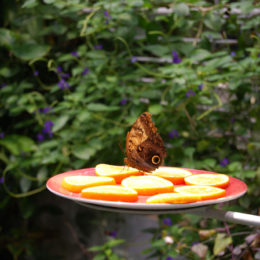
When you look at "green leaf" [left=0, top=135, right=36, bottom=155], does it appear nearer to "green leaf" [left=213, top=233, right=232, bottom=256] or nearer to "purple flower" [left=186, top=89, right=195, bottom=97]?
"purple flower" [left=186, top=89, right=195, bottom=97]

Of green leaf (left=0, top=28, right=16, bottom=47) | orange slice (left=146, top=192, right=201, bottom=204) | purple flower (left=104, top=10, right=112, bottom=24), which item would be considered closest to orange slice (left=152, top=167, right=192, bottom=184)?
orange slice (left=146, top=192, right=201, bottom=204)

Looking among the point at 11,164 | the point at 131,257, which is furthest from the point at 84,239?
the point at 11,164

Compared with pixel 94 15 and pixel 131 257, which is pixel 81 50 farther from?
pixel 131 257

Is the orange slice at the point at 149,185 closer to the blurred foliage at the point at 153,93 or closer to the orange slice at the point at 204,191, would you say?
the orange slice at the point at 204,191

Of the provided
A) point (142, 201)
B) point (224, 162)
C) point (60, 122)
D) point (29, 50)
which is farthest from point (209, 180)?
point (29, 50)

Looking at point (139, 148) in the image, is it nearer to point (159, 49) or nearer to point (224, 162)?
point (224, 162)
